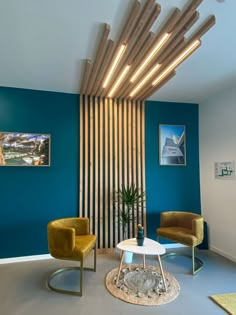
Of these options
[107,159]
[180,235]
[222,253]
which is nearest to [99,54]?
[107,159]

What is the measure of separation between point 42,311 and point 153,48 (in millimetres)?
3263

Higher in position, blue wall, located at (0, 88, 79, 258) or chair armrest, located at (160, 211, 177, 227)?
blue wall, located at (0, 88, 79, 258)

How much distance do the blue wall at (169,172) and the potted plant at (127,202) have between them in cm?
28

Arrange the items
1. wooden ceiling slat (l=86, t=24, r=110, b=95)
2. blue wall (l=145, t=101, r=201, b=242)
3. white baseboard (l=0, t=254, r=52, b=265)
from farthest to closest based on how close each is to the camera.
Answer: blue wall (l=145, t=101, r=201, b=242) → white baseboard (l=0, t=254, r=52, b=265) → wooden ceiling slat (l=86, t=24, r=110, b=95)

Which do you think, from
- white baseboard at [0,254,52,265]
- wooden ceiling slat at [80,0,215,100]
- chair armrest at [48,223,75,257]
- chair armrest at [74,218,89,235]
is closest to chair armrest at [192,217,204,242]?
chair armrest at [74,218,89,235]

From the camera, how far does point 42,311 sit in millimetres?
2514

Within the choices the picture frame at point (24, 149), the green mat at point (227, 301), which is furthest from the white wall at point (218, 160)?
the picture frame at point (24, 149)

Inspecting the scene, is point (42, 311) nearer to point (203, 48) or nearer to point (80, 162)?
point (80, 162)

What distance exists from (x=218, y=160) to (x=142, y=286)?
270 cm

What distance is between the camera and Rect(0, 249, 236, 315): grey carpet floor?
2.54 meters

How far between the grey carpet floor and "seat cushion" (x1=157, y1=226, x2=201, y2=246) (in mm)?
430

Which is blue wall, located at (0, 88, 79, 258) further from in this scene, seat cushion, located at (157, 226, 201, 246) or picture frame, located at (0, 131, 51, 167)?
seat cushion, located at (157, 226, 201, 246)

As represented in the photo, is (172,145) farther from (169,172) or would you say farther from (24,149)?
(24,149)

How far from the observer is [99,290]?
2955 millimetres
